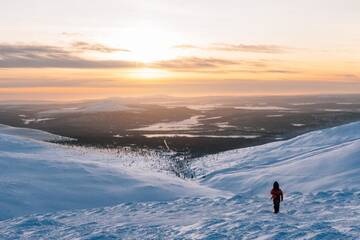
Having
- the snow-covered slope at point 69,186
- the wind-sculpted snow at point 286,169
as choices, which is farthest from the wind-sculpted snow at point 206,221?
the wind-sculpted snow at point 286,169

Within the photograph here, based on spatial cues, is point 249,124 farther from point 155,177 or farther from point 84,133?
point 155,177

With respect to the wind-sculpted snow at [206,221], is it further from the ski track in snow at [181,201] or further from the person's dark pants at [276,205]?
the person's dark pants at [276,205]

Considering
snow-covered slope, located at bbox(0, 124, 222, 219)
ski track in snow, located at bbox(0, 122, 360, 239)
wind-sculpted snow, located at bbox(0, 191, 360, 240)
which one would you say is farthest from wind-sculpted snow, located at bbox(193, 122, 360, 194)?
wind-sculpted snow, located at bbox(0, 191, 360, 240)

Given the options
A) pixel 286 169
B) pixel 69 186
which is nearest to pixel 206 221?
pixel 69 186

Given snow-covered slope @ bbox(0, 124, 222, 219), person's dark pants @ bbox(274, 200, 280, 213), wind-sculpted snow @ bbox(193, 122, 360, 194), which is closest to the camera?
person's dark pants @ bbox(274, 200, 280, 213)

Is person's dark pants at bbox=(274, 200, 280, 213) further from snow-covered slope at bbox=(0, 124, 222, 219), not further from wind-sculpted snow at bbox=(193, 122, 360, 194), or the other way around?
wind-sculpted snow at bbox=(193, 122, 360, 194)

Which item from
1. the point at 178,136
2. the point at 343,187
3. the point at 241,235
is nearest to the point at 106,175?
the point at 343,187

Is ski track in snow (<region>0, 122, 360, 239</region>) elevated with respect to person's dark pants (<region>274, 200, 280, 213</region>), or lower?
lower
